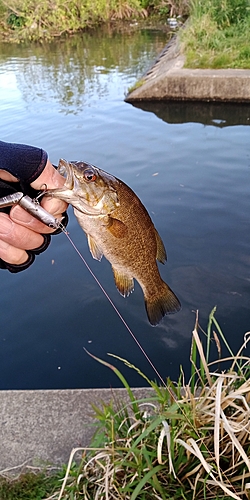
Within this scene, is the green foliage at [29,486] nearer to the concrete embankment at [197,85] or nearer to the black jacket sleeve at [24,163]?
the black jacket sleeve at [24,163]

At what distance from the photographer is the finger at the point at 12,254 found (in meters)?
1.99

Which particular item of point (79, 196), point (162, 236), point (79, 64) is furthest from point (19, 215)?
point (79, 64)

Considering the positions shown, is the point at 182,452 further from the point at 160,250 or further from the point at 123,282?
the point at 160,250

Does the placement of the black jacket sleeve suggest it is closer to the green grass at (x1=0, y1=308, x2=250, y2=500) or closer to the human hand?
the human hand

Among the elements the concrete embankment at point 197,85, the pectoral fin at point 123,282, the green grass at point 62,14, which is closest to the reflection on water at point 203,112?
the concrete embankment at point 197,85

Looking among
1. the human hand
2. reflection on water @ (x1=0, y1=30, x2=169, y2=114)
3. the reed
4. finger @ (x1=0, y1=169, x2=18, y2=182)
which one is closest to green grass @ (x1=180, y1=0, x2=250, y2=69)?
reflection on water @ (x1=0, y1=30, x2=169, y2=114)

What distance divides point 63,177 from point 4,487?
1.70 metres

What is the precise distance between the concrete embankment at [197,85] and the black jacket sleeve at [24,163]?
9.39 meters

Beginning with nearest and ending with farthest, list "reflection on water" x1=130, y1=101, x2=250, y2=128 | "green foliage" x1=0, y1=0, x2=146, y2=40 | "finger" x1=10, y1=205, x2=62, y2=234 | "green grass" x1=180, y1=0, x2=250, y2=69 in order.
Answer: "finger" x1=10, y1=205, x2=62, y2=234
"reflection on water" x1=130, y1=101, x2=250, y2=128
"green grass" x1=180, y1=0, x2=250, y2=69
"green foliage" x1=0, y1=0, x2=146, y2=40

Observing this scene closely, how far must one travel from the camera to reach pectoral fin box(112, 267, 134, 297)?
2133 millimetres

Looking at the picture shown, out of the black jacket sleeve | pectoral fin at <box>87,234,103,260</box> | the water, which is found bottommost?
the water

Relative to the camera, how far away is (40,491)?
221 cm

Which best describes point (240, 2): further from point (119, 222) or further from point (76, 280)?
point (119, 222)

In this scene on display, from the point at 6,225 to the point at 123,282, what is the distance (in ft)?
2.14
